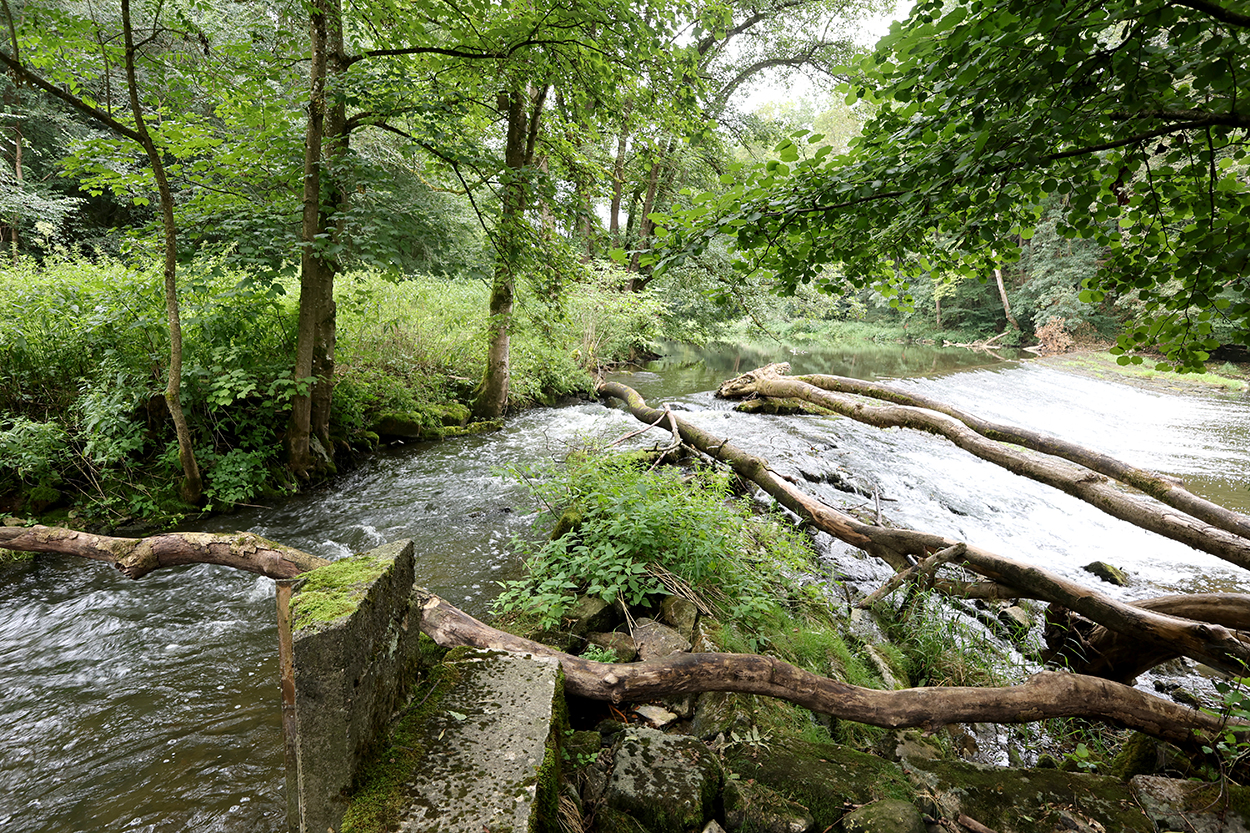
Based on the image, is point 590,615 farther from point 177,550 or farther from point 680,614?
point 177,550

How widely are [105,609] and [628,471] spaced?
165 inches

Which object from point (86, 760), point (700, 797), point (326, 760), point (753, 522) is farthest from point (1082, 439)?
point (86, 760)

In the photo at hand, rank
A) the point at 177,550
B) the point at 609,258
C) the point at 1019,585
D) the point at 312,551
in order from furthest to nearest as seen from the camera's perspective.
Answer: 1. the point at 609,258
2. the point at 312,551
3. the point at 1019,585
4. the point at 177,550

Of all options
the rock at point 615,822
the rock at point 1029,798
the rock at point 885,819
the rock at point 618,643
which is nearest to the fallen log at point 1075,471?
the rock at point 1029,798

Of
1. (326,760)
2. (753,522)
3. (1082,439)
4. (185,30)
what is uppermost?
(185,30)

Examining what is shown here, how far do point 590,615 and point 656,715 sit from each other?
2.69ft

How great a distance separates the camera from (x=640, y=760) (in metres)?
2.09

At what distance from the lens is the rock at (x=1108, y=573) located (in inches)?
204

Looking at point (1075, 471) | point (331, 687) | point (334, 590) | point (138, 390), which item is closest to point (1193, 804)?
point (331, 687)

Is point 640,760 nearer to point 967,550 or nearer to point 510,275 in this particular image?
point 967,550

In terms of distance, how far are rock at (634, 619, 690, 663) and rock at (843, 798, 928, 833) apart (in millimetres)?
1193

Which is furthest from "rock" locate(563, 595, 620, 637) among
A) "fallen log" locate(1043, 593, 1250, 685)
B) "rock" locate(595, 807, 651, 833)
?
"fallen log" locate(1043, 593, 1250, 685)

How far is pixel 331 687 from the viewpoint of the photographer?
5.09ft

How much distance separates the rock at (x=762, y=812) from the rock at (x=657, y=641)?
974 millimetres
